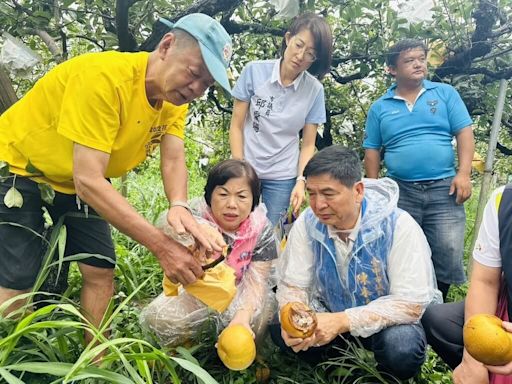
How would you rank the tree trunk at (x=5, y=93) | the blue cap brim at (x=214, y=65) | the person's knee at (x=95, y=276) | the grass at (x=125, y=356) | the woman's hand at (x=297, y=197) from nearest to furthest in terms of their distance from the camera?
the grass at (x=125, y=356), the blue cap brim at (x=214, y=65), the person's knee at (x=95, y=276), the tree trunk at (x=5, y=93), the woman's hand at (x=297, y=197)

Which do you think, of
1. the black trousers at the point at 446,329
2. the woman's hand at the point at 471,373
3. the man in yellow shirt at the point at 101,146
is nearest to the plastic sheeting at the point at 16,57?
the man in yellow shirt at the point at 101,146

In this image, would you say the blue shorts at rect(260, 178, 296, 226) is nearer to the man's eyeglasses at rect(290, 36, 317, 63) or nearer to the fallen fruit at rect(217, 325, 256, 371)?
the man's eyeglasses at rect(290, 36, 317, 63)

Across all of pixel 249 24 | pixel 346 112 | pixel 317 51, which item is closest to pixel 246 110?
pixel 317 51

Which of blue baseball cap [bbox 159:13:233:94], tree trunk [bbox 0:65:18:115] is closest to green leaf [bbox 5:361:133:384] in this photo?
blue baseball cap [bbox 159:13:233:94]

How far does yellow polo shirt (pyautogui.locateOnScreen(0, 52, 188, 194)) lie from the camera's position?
1602 millimetres

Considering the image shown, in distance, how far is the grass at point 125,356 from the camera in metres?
1.40

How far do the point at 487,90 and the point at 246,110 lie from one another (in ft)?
6.83

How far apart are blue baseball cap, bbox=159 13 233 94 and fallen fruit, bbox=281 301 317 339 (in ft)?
2.88

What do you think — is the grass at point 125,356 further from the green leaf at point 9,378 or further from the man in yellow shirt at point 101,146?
the man in yellow shirt at point 101,146

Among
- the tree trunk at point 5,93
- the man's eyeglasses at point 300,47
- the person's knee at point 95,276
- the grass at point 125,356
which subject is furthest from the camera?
the man's eyeglasses at point 300,47

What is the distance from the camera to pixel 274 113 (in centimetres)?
269

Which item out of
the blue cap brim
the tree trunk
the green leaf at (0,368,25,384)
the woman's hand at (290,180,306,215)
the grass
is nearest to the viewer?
the green leaf at (0,368,25,384)

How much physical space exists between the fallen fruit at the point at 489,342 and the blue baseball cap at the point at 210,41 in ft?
3.50

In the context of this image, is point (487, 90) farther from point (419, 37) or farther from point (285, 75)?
point (285, 75)
